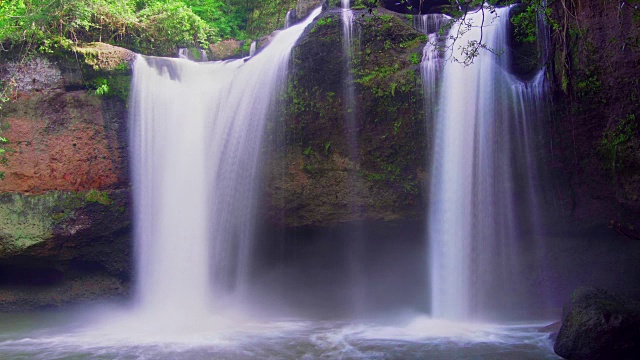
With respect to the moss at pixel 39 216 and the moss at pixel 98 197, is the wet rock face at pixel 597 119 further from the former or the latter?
the moss at pixel 39 216

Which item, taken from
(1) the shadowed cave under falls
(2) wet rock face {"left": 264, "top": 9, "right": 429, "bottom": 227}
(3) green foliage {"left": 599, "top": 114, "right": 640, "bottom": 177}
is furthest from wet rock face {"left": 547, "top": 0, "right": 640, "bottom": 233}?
(2) wet rock face {"left": 264, "top": 9, "right": 429, "bottom": 227}

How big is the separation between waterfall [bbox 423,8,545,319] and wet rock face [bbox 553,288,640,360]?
2227 mm

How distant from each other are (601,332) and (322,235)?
514 centimetres

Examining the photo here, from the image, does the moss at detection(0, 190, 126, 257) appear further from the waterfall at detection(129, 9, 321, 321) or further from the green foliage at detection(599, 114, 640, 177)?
the green foliage at detection(599, 114, 640, 177)

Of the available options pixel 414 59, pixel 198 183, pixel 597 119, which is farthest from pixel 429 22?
pixel 198 183

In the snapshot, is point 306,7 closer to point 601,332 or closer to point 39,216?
point 39,216

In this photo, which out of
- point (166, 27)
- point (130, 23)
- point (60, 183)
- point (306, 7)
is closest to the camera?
point (60, 183)

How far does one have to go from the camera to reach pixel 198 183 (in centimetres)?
991

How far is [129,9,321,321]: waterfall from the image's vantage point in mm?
9734

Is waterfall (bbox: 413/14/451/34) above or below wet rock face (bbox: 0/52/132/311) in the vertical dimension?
above

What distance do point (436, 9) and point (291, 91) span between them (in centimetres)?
396

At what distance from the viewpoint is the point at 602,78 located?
8164 mm

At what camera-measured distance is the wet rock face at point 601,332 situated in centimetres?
625

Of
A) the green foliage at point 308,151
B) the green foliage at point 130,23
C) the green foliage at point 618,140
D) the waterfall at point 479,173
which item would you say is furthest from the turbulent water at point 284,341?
the green foliage at point 130,23
